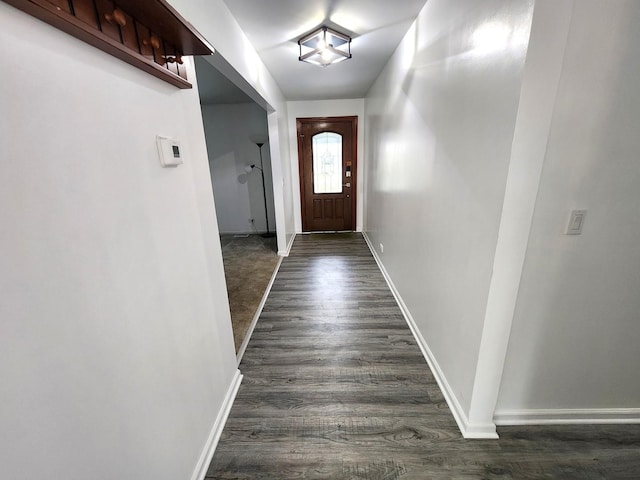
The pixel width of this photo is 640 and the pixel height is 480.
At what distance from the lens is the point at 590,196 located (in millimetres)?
1123

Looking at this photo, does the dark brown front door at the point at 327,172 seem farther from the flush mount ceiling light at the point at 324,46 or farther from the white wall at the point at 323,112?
the flush mount ceiling light at the point at 324,46

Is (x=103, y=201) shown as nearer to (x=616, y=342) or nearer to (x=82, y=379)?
(x=82, y=379)

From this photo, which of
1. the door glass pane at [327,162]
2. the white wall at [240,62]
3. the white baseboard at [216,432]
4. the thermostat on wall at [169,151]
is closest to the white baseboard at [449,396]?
the white baseboard at [216,432]

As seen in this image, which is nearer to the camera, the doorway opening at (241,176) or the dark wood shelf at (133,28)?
the dark wood shelf at (133,28)

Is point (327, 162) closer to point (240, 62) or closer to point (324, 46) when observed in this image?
point (324, 46)

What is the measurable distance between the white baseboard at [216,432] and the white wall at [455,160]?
4.34 feet

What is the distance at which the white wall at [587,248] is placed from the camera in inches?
39.0

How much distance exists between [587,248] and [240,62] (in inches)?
93.4

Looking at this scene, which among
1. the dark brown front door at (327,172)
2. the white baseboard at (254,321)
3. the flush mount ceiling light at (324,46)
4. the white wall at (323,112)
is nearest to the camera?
the white baseboard at (254,321)

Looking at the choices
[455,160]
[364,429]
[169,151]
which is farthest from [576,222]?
[169,151]

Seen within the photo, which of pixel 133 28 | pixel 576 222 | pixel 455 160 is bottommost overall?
pixel 576 222

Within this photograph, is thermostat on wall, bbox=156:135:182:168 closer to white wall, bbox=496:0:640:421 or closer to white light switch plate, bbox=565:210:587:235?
white wall, bbox=496:0:640:421

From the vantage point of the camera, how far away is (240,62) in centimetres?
197

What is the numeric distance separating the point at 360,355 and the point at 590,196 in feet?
5.27
